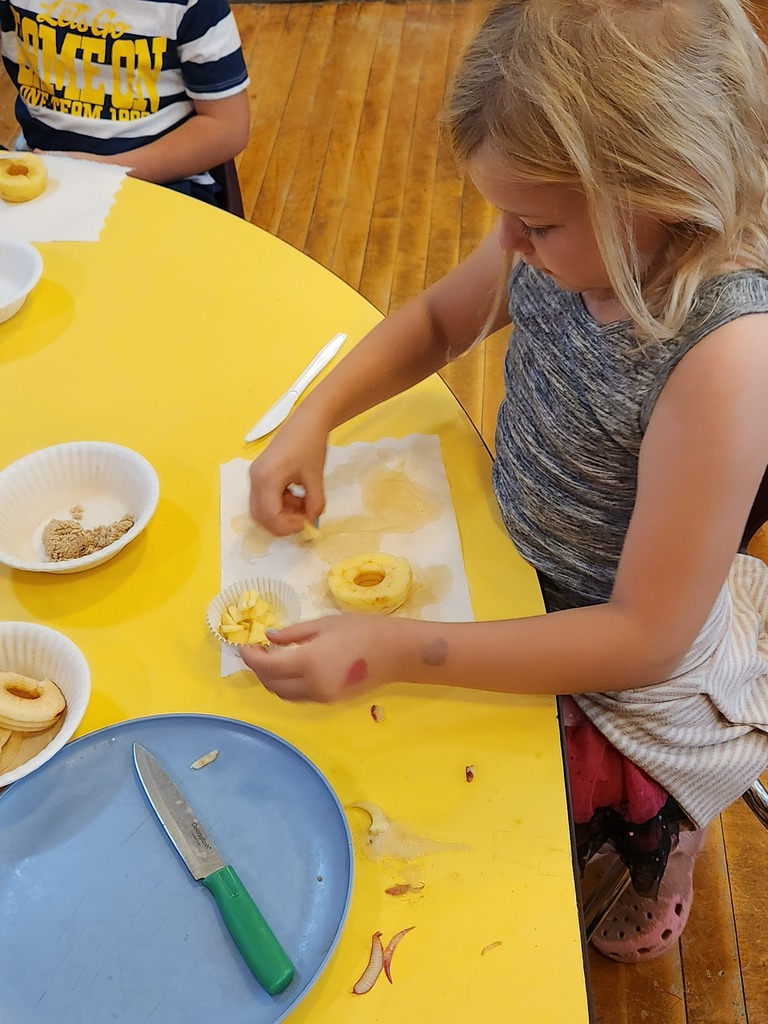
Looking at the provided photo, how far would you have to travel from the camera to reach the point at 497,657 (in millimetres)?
782

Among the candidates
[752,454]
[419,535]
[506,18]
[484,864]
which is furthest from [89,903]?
[506,18]

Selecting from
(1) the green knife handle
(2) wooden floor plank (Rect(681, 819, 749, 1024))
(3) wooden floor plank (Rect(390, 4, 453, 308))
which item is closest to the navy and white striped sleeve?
(3) wooden floor plank (Rect(390, 4, 453, 308))

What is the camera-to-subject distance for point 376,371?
3.42ft

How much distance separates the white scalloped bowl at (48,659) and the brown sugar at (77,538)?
0.11 metres

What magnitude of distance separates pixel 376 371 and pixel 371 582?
278mm

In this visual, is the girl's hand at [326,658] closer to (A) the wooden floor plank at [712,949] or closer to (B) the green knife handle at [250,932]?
(B) the green knife handle at [250,932]

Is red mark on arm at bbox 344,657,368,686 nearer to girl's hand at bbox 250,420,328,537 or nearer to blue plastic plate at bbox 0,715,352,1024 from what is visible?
blue plastic plate at bbox 0,715,352,1024

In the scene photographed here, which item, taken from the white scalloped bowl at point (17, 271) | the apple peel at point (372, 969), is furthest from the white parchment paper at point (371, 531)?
the white scalloped bowl at point (17, 271)

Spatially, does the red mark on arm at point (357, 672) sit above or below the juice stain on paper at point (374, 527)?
above

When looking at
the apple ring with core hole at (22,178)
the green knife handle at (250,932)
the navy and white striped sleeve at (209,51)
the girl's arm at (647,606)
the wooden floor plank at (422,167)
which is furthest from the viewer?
the wooden floor plank at (422,167)

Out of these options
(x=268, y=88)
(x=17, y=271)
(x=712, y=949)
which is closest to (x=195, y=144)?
(x=17, y=271)

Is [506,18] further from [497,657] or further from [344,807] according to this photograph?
[344,807]

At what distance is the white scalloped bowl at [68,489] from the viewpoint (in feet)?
3.05

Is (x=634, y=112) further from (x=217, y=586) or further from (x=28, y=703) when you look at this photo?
(x=28, y=703)
